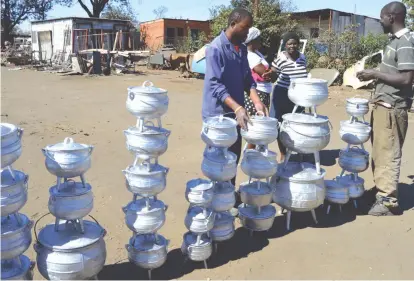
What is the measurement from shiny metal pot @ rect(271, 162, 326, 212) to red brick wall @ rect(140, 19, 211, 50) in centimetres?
2656

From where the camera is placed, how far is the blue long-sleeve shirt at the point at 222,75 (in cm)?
343

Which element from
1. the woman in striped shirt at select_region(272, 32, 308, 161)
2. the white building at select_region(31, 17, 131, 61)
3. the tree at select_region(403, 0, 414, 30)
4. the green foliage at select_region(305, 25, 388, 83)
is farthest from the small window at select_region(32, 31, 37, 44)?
the woman in striped shirt at select_region(272, 32, 308, 161)

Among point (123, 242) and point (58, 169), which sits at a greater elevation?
point (58, 169)

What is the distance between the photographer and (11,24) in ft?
118

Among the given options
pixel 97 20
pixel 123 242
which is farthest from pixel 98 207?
pixel 97 20

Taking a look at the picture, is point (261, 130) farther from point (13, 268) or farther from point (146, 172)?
point (13, 268)

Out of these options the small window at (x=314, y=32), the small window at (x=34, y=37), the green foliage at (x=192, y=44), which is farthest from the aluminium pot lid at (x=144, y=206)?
the small window at (x=34, y=37)

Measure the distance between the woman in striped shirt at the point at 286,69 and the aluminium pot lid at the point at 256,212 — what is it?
1.54 metres

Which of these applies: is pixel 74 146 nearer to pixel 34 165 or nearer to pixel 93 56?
pixel 34 165

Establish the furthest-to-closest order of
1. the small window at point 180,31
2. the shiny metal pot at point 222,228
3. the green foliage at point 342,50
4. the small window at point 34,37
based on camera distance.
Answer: the small window at point 180,31, the small window at point 34,37, the green foliage at point 342,50, the shiny metal pot at point 222,228

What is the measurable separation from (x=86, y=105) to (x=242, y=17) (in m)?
7.79

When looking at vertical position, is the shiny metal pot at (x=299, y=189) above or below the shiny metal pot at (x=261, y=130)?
below

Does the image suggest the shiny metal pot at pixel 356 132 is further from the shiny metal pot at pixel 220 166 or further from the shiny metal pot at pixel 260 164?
the shiny metal pot at pixel 220 166

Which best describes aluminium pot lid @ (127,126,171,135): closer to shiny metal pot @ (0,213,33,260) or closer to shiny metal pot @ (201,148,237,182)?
shiny metal pot @ (201,148,237,182)
